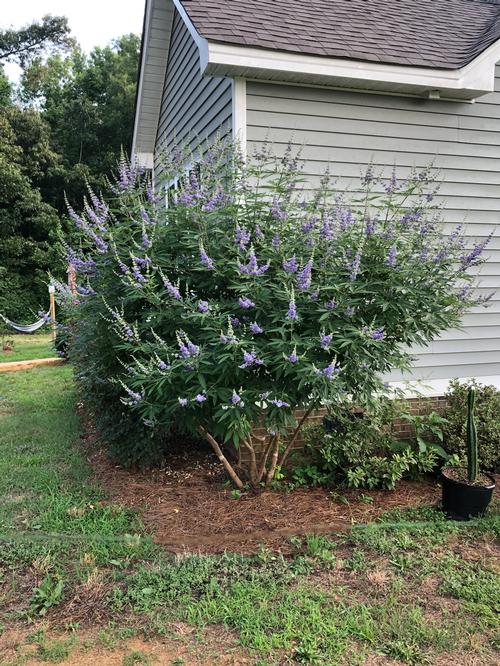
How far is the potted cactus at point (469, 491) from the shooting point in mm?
3664

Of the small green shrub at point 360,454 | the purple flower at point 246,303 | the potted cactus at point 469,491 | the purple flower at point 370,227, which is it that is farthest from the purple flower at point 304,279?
the potted cactus at point 469,491

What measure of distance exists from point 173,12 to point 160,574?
7622 mm

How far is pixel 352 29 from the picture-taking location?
5176 millimetres

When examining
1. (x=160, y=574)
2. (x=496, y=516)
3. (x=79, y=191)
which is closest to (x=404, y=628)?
(x=160, y=574)

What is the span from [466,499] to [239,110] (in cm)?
357

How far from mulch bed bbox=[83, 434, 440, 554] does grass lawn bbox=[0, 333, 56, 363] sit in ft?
25.7

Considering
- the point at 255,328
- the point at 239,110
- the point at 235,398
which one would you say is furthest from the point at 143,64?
the point at 235,398

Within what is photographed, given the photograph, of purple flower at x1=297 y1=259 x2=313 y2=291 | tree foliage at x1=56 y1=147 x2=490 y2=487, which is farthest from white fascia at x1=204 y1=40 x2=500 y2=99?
purple flower at x1=297 y1=259 x2=313 y2=291

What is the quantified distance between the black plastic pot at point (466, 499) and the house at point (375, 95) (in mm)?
1636

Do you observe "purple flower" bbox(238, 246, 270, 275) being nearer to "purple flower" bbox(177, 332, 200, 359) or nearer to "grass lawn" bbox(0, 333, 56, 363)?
"purple flower" bbox(177, 332, 200, 359)

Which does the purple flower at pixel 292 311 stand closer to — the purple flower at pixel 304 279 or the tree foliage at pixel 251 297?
the tree foliage at pixel 251 297

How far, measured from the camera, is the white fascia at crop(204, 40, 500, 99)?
4320mm

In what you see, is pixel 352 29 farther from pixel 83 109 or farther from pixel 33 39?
pixel 33 39

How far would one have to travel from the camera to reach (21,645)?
2.46m
